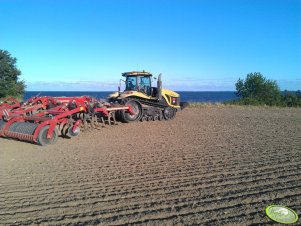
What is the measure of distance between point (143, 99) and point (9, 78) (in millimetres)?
20403

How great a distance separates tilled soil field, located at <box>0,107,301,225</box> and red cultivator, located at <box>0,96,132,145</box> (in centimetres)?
35

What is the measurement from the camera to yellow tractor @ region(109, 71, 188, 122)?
43.2ft

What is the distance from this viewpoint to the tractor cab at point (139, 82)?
45.3ft

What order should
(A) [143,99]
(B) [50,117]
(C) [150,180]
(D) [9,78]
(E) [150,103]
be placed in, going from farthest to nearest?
1. (D) [9,78]
2. (E) [150,103]
3. (A) [143,99]
4. (B) [50,117]
5. (C) [150,180]

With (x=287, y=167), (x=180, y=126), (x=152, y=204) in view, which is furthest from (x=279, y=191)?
(x=180, y=126)

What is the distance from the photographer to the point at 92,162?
276 inches

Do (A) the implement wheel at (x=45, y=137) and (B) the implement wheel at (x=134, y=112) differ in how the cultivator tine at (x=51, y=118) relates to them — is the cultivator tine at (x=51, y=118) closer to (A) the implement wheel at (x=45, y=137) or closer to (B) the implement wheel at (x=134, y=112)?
(A) the implement wheel at (x=45, y=137)

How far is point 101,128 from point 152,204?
7734 mm

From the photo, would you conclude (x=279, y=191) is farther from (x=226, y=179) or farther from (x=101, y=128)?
(x=101, y=128)

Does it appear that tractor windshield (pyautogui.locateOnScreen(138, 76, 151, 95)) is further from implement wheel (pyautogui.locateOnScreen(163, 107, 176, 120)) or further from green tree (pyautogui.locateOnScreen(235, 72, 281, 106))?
green tree (pyautogui.locateOnScreen(235, 72, 281, 106))

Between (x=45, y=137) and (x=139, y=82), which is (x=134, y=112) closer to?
(x=139, y=82)

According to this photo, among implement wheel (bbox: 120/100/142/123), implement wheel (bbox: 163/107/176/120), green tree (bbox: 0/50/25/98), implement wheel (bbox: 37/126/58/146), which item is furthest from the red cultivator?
green tree (bbox: 0/50/25/98)

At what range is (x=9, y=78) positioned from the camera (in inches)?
1145

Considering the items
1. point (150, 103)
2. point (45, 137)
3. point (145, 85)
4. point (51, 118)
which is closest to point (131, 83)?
point (145, 85)
